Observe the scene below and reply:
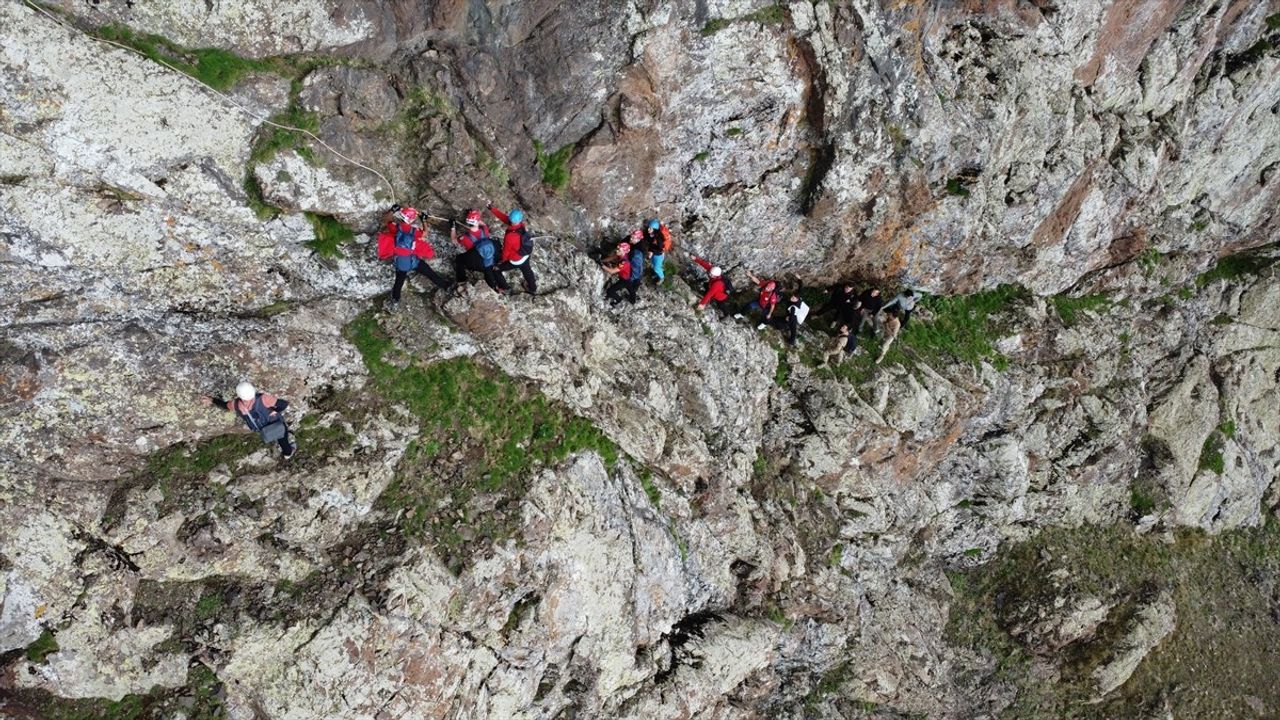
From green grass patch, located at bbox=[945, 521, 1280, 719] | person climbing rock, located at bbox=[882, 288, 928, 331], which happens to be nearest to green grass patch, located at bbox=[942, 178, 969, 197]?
person climbing rock, located at bbox=[882, 288, 928, 331]

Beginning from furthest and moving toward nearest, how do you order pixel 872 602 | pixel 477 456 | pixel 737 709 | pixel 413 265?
pixel 872 602, pixel 737 709, pixel 477 456, pixel 413 265

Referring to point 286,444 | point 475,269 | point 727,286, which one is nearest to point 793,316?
point 727,286

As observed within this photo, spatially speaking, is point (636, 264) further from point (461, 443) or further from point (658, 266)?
Result: point (461, 443)

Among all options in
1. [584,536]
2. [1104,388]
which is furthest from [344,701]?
[1104,388]

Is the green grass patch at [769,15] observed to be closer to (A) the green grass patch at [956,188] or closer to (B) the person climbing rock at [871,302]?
(A) the green grass patch at [956,188]

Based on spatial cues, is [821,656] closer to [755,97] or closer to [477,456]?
[477,456]

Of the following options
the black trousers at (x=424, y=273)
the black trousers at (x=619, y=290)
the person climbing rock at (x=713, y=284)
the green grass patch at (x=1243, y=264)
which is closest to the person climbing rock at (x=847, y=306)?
the person climbing rock at (x=713, y=284)
